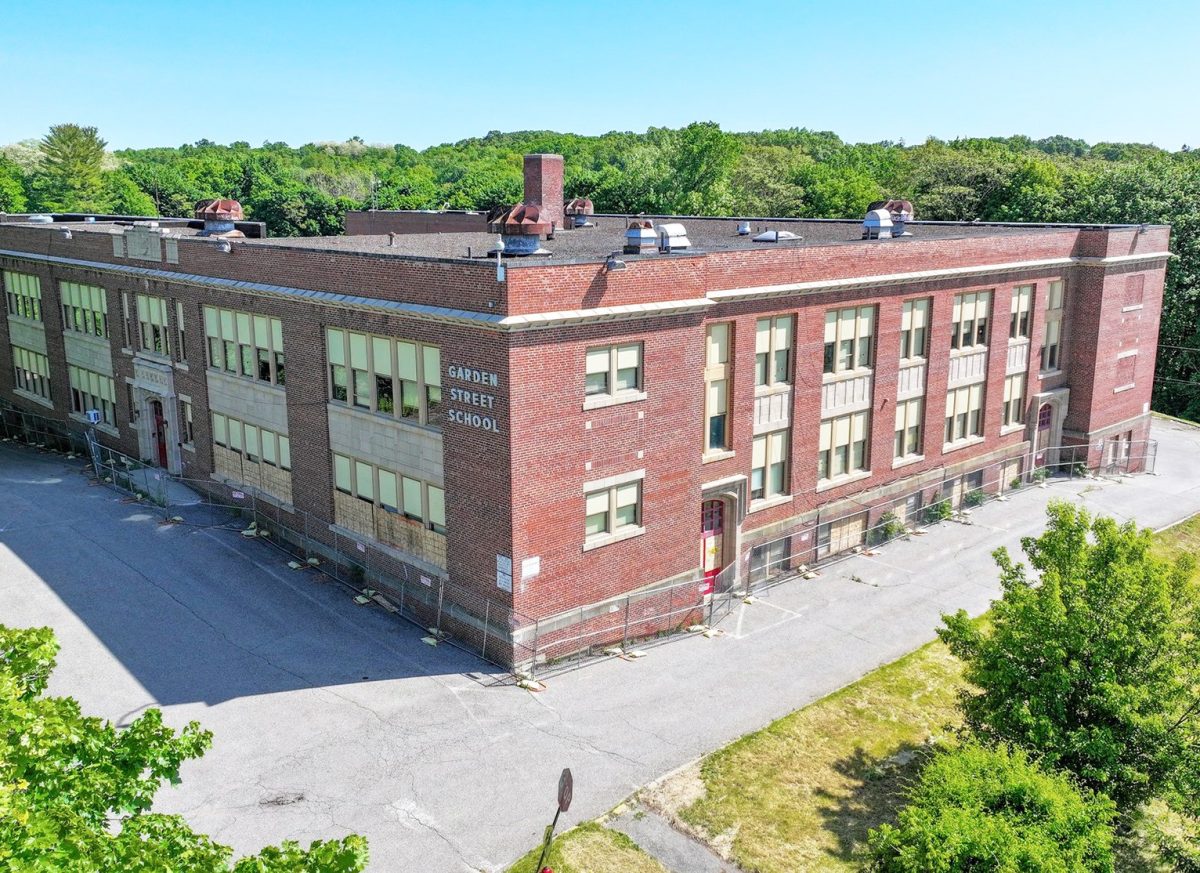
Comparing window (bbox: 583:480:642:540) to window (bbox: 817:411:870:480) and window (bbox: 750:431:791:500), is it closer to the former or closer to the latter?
window (bbox: 750:431:791:500)

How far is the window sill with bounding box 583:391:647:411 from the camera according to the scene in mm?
22450

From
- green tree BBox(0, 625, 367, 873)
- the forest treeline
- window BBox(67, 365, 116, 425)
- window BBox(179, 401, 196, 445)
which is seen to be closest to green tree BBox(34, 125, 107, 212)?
the forest treeline

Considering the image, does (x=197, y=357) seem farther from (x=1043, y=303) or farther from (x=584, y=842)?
(x=1043, y=303)

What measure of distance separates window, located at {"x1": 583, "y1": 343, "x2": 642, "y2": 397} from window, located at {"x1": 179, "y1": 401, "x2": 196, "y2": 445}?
1710 centimetres

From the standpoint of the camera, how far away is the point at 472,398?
2202 centimetres

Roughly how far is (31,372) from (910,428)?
119ft

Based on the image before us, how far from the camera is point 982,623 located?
1040 inches

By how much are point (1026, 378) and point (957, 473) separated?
5.62m

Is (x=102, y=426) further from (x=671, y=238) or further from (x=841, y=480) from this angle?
(x=841, y=480)

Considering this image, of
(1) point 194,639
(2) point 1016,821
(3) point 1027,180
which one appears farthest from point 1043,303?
(3) point 1027,180

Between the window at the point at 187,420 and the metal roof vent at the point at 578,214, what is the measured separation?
18582 mm

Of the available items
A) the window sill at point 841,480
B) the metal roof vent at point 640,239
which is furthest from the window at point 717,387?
the window sill at point 841,480

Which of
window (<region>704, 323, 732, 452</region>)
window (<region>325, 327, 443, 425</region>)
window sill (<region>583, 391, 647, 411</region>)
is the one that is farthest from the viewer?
window (<region>704, 323, 732, 452</region>)

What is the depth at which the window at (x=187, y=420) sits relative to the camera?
33.5m
